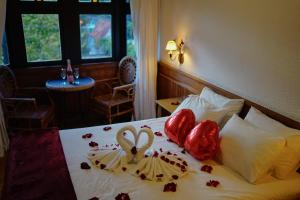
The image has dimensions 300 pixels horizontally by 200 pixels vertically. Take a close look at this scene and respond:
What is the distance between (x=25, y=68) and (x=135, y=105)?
1544 mm

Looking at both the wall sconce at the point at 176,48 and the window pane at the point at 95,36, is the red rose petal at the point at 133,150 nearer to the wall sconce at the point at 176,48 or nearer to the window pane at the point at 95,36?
the wall sconce at the point at 176,48

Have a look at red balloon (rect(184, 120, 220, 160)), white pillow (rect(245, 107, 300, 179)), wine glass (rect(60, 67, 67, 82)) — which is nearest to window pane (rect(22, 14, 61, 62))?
wine glass (rect(60, 67, 67, 82))

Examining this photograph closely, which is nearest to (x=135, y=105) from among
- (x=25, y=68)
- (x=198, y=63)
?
(x=198, y=63)

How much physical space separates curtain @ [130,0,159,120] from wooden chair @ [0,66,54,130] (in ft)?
3.98

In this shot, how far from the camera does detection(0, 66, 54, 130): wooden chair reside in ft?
11.0

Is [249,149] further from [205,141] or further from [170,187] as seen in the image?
[170,187]

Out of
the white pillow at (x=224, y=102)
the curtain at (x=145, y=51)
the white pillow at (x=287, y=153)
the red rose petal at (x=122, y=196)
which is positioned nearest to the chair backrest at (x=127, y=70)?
the curtain at (x=145, y=51)

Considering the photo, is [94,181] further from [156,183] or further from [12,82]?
[12,82]

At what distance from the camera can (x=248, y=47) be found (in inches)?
98.9

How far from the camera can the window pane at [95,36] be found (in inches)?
162

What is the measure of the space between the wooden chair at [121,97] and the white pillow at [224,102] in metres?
1.30

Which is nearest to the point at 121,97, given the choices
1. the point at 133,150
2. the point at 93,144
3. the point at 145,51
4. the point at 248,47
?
the point at 145,51

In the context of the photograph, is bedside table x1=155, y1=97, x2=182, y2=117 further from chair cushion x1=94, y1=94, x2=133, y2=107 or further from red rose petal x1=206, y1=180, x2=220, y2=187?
red rose petal x1=206, y1=180, x2=220, y2=187

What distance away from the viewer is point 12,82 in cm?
359
